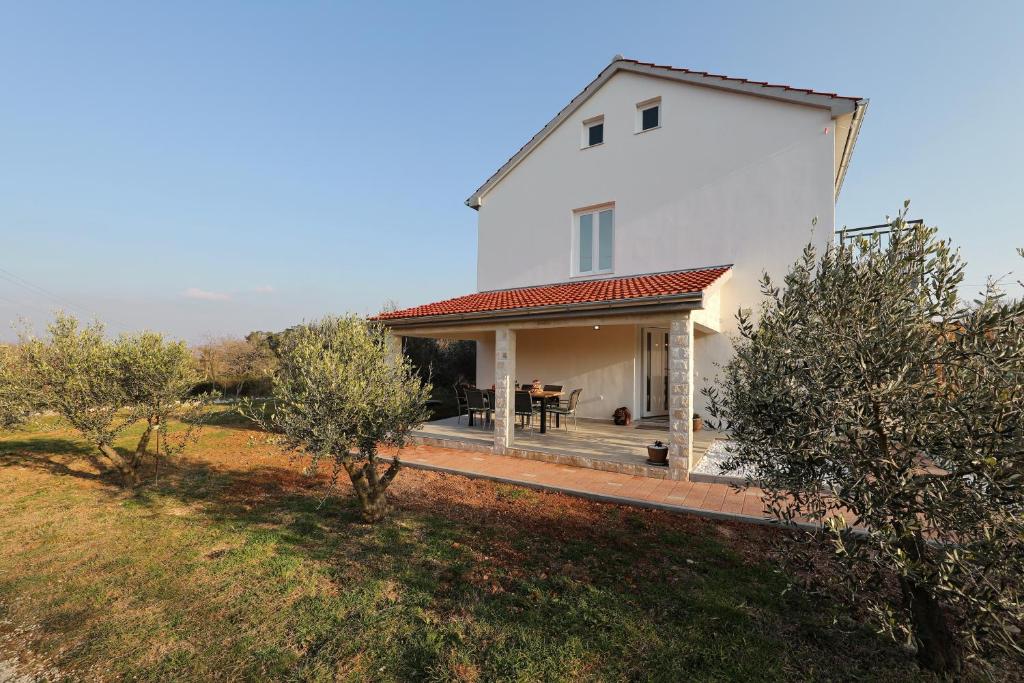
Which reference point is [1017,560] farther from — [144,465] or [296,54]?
[296,54]

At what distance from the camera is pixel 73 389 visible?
6.70 m

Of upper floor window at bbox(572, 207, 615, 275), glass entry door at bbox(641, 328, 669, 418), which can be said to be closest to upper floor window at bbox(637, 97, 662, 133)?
upper floor window at bbox(572, 207, 615, 275)

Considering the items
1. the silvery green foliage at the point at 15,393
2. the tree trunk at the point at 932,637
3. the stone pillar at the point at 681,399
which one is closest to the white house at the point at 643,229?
the stone pillar at the point at 681,399

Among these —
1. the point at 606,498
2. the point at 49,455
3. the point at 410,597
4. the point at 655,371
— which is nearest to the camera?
the point at 410,597

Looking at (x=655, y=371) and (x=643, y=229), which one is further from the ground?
→ (x=643, y=229)

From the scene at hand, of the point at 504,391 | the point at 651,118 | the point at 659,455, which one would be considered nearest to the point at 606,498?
the point at 659,455

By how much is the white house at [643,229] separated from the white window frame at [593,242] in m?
0.07

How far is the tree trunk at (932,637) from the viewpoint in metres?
2.78

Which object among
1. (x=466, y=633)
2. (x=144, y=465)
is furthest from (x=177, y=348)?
(x=466, y=633)

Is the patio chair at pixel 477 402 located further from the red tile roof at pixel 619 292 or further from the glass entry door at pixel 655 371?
the glass entry door at pixel 655 371

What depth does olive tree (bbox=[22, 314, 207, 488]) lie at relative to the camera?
267 inches

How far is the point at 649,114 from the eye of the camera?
12.6 m

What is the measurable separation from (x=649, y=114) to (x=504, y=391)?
988 centimetres

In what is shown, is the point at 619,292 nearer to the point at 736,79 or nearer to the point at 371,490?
the point at 371,490
